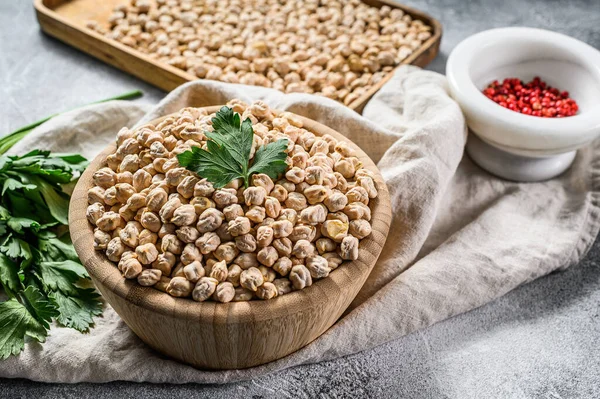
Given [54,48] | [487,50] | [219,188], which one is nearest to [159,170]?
[219,188]

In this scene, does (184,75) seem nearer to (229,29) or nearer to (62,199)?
(229,29)

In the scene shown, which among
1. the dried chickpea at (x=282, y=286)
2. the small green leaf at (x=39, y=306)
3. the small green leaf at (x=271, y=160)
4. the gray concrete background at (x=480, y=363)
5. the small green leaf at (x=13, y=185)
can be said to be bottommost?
the gray concrete background at (x=480, y=363)

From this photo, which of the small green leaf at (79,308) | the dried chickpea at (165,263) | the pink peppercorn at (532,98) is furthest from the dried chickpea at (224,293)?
the pink peppercorn at (532,98)

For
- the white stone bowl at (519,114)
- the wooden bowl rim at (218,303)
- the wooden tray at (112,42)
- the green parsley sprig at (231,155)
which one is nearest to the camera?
the wooden bowl rim at (218,303)

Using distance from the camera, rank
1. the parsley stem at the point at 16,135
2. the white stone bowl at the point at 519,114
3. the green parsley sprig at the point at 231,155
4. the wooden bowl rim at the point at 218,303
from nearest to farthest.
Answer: the wooden bowl rim at the point at 218,303 < the green parsley sprig at the point at 231,155 < the white stone bowl at the point at 519,114 < the parsley stem at the point at 16,135

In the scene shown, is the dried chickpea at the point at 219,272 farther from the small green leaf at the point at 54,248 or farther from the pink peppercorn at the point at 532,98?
the pink peppercorn at the point at 532,98

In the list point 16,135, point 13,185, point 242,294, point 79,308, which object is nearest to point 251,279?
point 242,294

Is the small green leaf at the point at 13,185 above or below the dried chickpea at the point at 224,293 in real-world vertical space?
below
